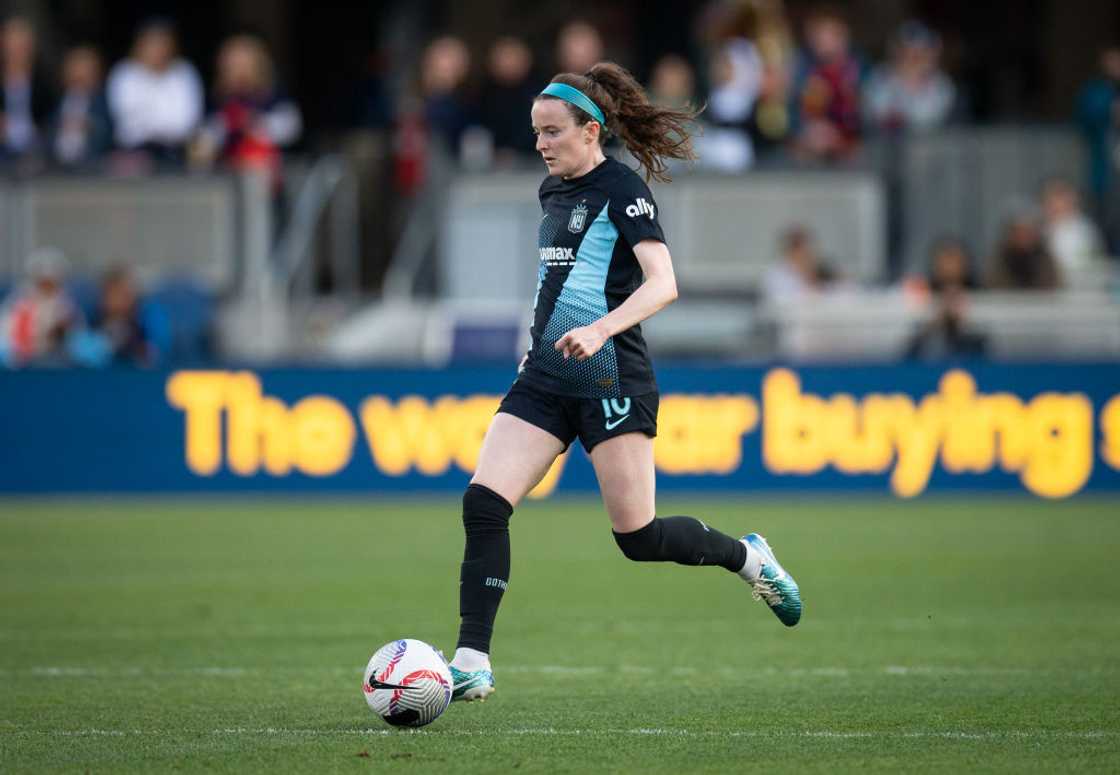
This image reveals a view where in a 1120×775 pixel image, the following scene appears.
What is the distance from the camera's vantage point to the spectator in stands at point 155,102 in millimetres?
20250

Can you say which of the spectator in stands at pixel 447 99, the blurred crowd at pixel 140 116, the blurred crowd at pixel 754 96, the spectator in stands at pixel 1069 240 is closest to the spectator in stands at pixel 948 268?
the spectator in stands at pixel 1069 240

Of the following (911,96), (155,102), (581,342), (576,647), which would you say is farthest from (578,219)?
(911,96)

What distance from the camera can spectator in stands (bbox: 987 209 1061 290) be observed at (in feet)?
62.9

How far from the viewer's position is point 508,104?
20.7 m

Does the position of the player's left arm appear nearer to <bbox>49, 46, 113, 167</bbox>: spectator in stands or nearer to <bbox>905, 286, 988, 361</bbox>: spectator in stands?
<bbox>905, 286, 988, 361</bbox>: spectator in stands

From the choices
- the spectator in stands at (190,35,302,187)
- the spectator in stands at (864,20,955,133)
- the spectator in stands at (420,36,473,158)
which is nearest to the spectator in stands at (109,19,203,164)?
the spectator in stands at (190,35,302,187)

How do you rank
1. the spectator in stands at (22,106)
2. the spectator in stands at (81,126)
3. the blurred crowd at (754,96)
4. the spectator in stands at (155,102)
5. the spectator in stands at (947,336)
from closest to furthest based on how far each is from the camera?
the spectator in stands at (947,336)
the spectator in stands at (155,102)
the blurred crowd at (754,96)
the spectator in stands at (22,106)
the spectator in stands at (81,126)

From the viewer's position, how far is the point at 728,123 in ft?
67.9

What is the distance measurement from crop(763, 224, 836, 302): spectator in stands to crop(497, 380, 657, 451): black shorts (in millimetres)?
12005

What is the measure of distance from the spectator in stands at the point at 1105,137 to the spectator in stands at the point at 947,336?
393 cm

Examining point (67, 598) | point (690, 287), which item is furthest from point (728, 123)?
point (67, 598)

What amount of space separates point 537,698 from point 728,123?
13.9 m

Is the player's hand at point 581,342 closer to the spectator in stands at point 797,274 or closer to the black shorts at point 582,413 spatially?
the black shorts at point 582,413

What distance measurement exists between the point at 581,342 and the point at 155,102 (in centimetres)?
1484
